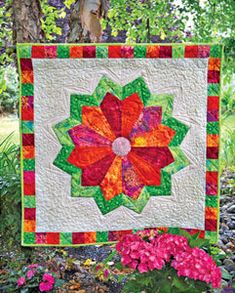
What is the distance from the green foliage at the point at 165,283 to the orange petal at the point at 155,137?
0.57m

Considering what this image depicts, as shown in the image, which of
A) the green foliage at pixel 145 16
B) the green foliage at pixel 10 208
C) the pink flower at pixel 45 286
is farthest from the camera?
the green foliage at pixel 145 16

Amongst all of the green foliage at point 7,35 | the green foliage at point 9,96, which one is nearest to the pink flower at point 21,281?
the green foliage at point 7,35

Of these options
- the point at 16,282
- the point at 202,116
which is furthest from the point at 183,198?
the point at 16,282

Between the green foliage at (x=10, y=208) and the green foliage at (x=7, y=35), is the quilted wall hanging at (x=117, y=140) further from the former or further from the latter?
the green foliage at (x=7, y=35)

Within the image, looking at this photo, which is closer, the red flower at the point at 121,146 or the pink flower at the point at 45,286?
the red flower at the point at 121,146

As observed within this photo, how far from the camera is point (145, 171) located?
2240mm

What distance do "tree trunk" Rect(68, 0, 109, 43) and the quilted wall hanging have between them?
513 mm

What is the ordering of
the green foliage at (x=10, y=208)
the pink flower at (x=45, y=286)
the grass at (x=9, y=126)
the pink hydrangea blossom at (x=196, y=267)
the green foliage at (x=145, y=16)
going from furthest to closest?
1. the grass at (x=9, y=126)
2. the green foliage at (x=145, y=16)
3. the green foliage at (x=10, y=208)
4. the pink flower at (x=45, y=286)
5. the pink hydrangea blossom at (x=196, y=267)

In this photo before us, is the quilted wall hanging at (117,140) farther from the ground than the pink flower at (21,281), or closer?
farther from the ground

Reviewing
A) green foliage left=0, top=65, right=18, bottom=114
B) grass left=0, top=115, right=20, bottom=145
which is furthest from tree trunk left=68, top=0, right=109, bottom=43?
green foliage left=0, top=65, right=18, bottom=114

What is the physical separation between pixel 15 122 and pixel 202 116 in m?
4.73

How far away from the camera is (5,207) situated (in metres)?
2.54

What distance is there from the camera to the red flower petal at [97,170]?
222 cm

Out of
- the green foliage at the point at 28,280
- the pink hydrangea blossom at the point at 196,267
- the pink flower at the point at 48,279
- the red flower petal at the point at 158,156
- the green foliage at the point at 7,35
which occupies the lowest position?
the green foliage at the point at 28,280
